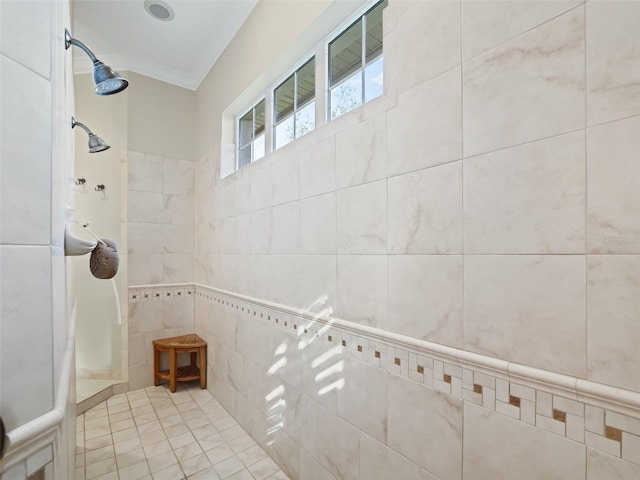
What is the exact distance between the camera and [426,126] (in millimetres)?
1038

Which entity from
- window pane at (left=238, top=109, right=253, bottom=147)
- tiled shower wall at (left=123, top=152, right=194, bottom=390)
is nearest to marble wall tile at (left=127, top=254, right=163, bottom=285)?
tiled shower wall at (left=123, top=152, right=194, bottom=390)

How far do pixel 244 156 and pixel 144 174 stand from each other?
980 millimetres

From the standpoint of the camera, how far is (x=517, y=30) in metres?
0.82

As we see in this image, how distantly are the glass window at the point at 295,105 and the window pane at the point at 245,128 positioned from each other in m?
0.41

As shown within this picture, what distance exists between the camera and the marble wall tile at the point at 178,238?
293 cm

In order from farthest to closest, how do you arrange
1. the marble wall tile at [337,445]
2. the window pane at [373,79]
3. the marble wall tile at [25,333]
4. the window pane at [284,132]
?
the window pane at [284,132], the window pane at [373,79], the marble wall tile at [337,445], the marble wall tile at [25,333]

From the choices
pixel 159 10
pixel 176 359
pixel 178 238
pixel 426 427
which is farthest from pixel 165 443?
pixel 159 10

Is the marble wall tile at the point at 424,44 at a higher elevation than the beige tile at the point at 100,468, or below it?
higher

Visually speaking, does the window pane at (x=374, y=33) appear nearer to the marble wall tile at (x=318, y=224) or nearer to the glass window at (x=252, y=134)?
the marble wall tile at (x=318, y=224)

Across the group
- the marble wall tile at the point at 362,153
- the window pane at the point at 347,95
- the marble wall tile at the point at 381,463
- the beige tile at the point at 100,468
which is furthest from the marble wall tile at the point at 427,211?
the beige tile at the point at 100,468

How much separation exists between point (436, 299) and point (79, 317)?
3.14 meters

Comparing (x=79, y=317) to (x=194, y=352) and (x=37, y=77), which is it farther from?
(x=37, y=77)

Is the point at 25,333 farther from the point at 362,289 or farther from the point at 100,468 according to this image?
the point at 100,468

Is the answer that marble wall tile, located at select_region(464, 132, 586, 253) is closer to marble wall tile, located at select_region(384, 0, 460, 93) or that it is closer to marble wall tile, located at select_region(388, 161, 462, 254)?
marble wall tile, located at select_region(388, 161, 462, 254)
